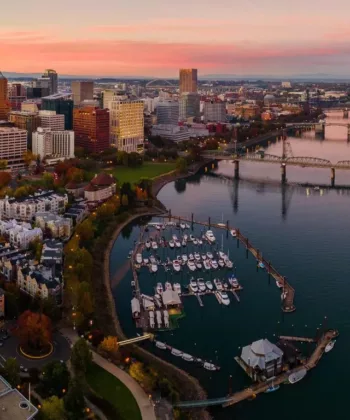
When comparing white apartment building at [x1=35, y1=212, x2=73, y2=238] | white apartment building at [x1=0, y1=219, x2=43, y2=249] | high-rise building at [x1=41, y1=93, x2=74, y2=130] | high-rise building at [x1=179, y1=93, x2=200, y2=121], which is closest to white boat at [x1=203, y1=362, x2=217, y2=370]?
white apartment building at [x1=0, y1=219, x2=43, y2=249]

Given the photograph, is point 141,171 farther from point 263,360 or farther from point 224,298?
point 263,360

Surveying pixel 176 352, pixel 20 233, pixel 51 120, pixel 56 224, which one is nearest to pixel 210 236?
pixel 56 224

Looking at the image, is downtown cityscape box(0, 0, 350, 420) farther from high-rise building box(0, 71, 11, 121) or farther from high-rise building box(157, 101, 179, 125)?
high-rise building box(157, 101, 179, 125)

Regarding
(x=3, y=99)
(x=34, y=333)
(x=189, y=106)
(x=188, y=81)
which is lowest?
(x=34, y=333)

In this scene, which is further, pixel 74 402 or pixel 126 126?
pixel 126 126

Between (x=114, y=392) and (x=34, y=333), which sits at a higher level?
(x=34, y=333)

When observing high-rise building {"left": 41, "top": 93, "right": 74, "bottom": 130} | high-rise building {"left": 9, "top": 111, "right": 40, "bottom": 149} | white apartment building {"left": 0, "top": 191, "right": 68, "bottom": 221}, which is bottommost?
white apartment building {"left": 0, "top": 191, "right": 68, "bottom": 221}

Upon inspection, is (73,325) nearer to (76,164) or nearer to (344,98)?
(76,164)
